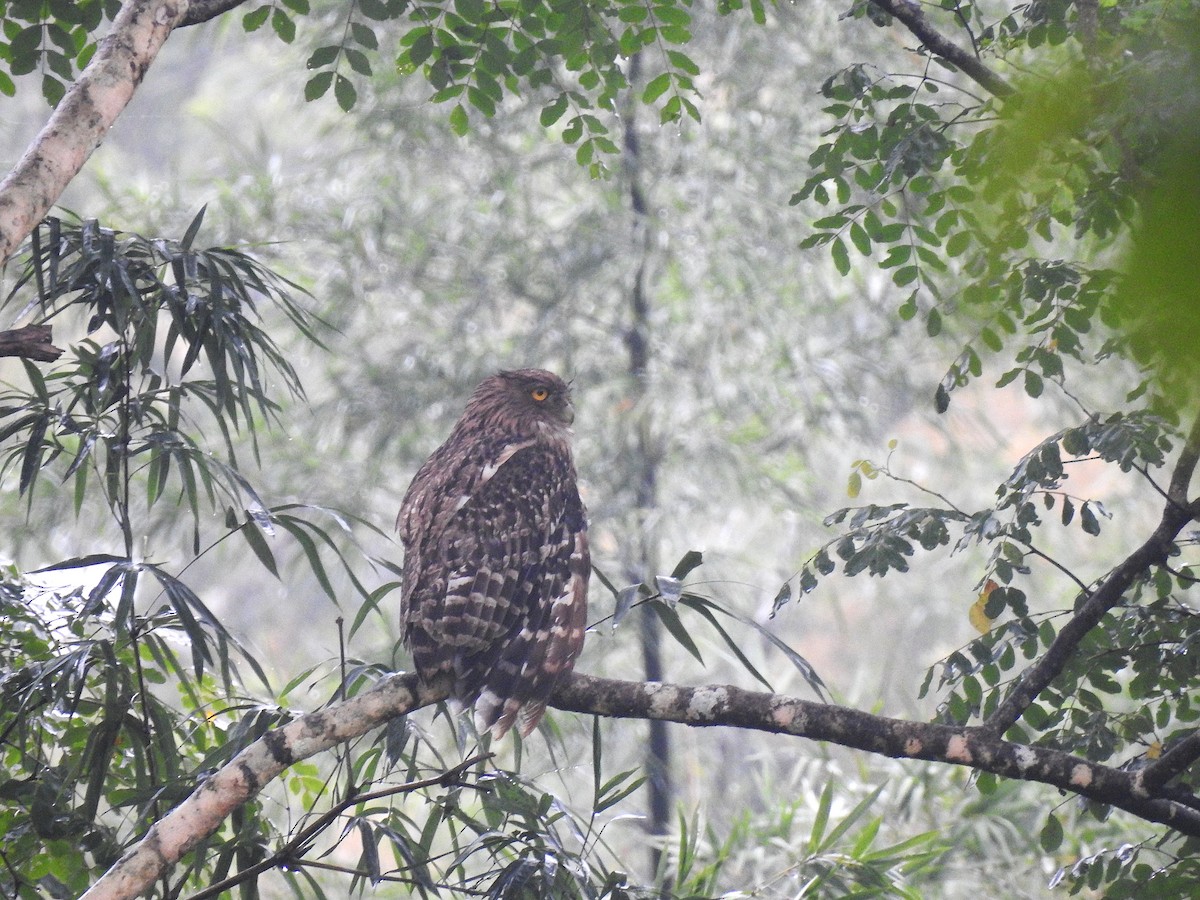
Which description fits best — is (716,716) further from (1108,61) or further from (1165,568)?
(1108,61)

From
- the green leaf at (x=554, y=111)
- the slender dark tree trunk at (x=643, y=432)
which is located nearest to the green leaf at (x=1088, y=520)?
the green leaf at (x=554, y=111)

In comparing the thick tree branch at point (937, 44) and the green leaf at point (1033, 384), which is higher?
the thick tree branch at point (937, 44)

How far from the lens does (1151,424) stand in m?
1.37

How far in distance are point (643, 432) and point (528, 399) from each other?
1.92m

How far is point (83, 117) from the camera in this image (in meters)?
1.36

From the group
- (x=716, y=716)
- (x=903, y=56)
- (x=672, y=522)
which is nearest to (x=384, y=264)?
(x=672, y=522)

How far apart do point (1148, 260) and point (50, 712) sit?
1.60 meters

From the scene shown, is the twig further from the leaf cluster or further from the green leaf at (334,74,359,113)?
the leaf cluster

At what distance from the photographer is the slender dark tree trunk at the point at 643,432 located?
404 centimetres

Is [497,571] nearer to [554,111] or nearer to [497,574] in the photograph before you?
[497,574]

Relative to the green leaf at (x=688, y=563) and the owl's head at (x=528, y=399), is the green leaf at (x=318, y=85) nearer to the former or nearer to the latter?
the owl's head at (x=528, y=399)

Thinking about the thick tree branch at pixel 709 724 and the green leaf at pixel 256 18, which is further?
the green leaf at pixel 256 18

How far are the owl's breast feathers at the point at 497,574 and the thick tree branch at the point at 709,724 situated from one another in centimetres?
21

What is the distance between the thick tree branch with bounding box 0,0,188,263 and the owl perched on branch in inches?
32.0
